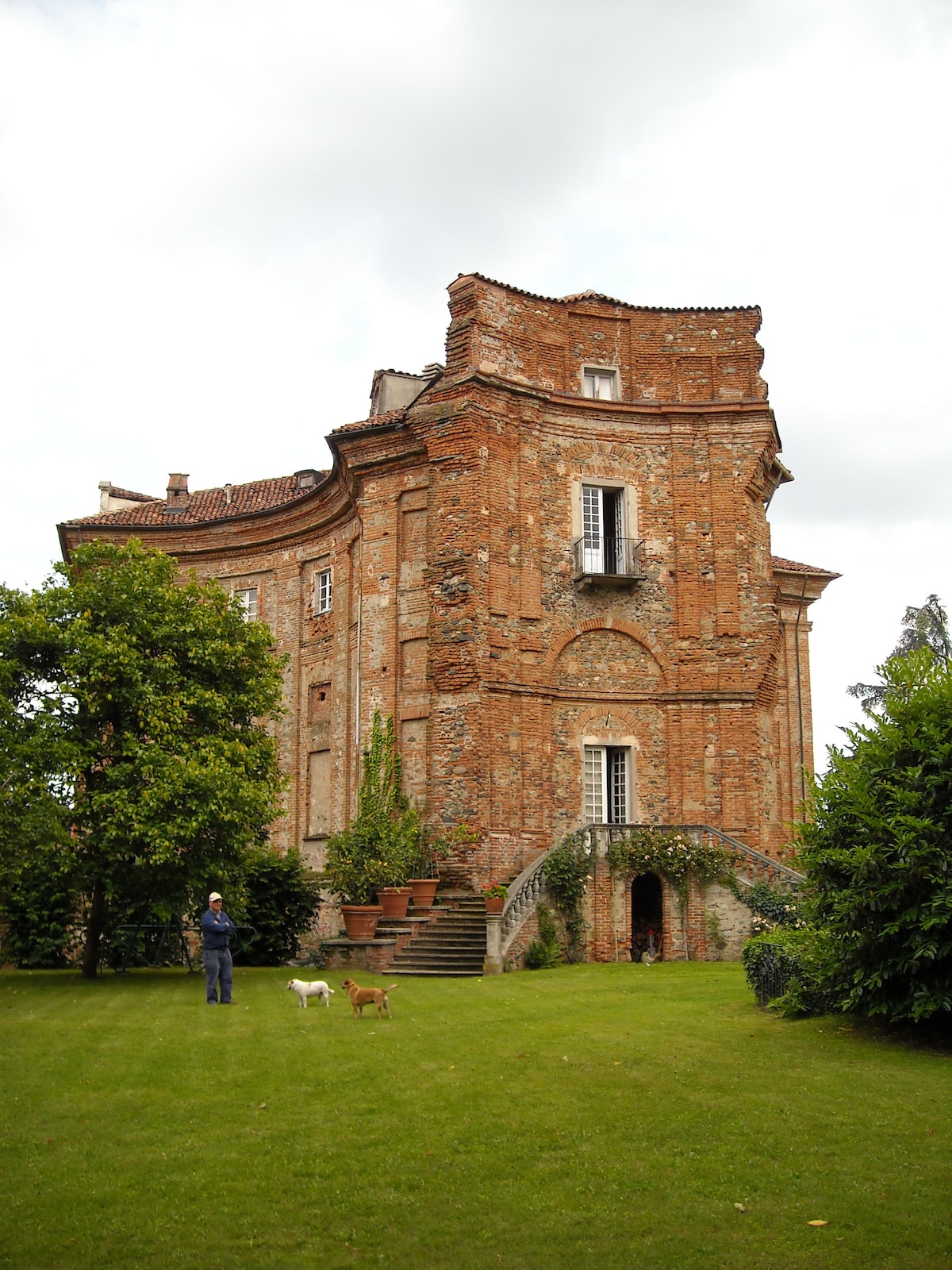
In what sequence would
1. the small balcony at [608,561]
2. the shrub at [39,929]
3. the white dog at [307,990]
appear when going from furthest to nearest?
the small balcony at [608,561] < the shrub at [39,929] < the white dog at [307,990]

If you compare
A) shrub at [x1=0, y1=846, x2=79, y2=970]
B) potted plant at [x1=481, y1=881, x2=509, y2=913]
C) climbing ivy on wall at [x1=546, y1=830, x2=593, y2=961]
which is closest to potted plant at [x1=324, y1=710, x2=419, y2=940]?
potted plant at [x1=481, y1=881, x2=509, y2=913]

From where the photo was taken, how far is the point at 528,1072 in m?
11.1

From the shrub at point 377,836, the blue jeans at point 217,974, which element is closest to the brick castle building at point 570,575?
the shrub at point 377,836

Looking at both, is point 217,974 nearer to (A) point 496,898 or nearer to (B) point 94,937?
(B) point 94,937

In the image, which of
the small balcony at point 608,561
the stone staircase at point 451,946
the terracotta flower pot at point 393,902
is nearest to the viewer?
the stone staircase at point 451,946

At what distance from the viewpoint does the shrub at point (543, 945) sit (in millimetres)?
21969

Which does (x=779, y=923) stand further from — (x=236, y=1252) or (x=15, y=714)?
(x=236, y=1252)

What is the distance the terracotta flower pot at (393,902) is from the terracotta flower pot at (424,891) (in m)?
0.58

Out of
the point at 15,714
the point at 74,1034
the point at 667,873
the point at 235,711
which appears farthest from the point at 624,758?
the point at 74,1034

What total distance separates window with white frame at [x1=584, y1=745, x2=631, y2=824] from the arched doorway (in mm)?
1423

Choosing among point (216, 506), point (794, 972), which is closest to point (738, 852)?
point (794, 972)

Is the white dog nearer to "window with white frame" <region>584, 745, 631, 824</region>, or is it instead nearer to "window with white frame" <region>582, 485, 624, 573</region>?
"window with white frame" <region>584, 745, 631, 824</region>

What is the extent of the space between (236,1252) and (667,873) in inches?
700

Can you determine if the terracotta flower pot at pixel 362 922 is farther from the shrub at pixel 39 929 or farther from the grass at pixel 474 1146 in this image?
the grass at pixel 474 1146
